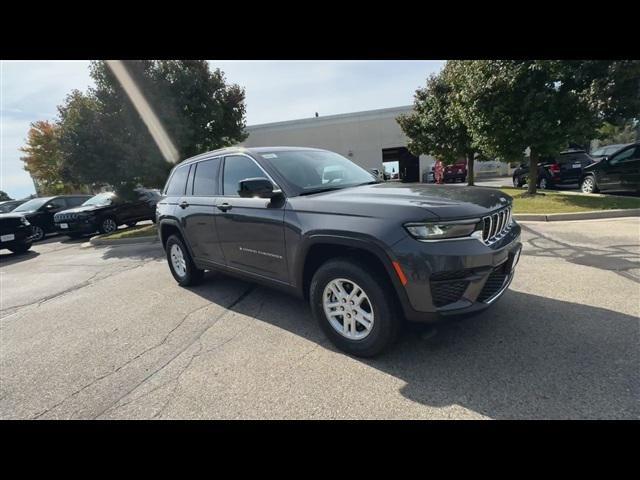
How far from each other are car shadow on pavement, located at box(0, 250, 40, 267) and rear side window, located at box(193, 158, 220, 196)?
8.56 meters

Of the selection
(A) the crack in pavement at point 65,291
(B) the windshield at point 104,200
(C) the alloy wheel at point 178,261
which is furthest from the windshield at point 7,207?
(C) the alloy wheel at point 178,261

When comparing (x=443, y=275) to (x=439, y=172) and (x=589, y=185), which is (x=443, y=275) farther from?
(x=439, y=172)

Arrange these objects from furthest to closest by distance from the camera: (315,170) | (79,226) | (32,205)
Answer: (32,205) < (79,226) < (315,170)

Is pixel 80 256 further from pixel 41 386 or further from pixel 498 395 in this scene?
pixel 498 395

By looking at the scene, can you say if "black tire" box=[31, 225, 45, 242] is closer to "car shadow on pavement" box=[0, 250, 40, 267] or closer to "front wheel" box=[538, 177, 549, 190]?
"car shadow on pavement" box=[0, 250, 40, 267]

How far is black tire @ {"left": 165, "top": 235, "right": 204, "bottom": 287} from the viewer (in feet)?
16.4

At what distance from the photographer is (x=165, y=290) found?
17.2ft

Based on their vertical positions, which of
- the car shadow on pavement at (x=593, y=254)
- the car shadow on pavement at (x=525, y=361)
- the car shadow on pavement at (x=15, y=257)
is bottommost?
the car shadow on pavement at (x=15, y=257)

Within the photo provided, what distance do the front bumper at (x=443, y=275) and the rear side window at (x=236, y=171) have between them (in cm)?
183

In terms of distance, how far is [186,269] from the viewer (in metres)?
5.08

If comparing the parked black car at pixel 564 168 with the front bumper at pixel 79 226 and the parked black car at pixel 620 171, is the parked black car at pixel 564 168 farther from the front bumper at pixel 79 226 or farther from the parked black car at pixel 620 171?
the front bumper at pixel 79 226

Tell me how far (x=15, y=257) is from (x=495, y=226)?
528 inches

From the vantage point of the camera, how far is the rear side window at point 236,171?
363 cm

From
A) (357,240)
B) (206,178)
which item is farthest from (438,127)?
(357,240)
